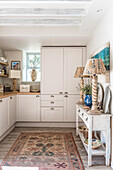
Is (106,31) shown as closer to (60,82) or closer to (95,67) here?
(95,67)

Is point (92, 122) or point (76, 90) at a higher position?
point (76, 90)

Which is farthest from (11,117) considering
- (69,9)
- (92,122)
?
(69,9)

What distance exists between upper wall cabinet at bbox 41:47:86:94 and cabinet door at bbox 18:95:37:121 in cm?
44

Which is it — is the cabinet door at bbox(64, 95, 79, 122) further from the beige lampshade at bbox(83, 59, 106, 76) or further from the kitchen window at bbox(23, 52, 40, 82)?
the beige lampshade at bbox(83, 59, 106, 76)

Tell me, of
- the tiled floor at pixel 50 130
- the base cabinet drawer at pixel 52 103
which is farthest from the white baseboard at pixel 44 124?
the base cabinet drawer at pixel 52 103

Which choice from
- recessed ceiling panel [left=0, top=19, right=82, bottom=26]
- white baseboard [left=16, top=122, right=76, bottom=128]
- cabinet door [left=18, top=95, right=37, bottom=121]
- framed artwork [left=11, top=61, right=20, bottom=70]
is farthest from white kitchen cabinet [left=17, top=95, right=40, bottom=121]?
recessed ceiling panel [left=0, top=19, right=82, bottom=26]

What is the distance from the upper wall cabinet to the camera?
4.61 m

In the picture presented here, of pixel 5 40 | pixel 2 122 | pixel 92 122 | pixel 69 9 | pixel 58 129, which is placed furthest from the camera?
pixel 58 129

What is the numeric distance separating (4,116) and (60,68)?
1.94 m

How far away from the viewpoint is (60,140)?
356 cm

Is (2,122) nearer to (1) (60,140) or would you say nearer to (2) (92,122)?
(1) (60,140)

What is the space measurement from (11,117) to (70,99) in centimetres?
163

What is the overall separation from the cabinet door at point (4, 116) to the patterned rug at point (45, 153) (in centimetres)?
40

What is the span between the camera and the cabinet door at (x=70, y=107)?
15.2ft
